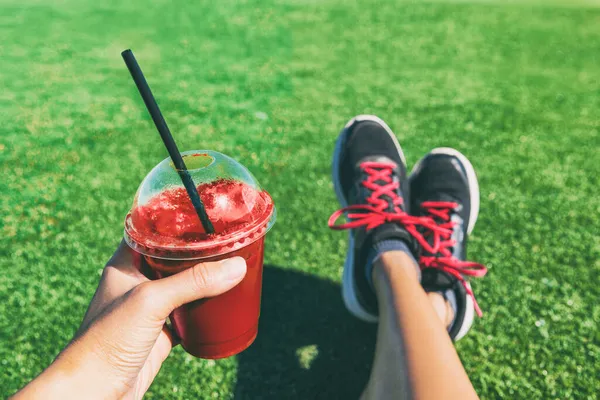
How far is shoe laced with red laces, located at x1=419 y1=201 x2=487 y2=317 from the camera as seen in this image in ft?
7.40

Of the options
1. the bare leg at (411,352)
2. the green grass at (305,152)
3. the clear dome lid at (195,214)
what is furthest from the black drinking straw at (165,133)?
the green grass at (305,152)

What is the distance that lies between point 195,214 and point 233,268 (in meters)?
0.17

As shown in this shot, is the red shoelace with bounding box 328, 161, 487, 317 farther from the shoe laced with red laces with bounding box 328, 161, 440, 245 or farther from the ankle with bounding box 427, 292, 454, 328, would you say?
the ankle with bounding box 427, 292, 454, 328

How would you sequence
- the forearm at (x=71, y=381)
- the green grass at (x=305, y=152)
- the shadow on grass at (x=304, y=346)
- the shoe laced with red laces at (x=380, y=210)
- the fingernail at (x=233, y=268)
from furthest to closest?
the shoe laced with red laces at (x=380, y=210) → the green grass at (x=305, y=152) → the shadow on grass at (x=304, y=346) → the fingernail at (x=233, y=268) → the forearm at (x=71, y=381)

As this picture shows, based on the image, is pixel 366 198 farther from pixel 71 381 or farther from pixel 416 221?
pixel 71 381

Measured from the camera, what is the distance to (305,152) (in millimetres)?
3531

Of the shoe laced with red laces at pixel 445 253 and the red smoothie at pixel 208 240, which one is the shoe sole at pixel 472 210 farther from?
the red smoothie at pixel 208 240

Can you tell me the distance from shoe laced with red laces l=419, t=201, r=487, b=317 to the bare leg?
1.02ft

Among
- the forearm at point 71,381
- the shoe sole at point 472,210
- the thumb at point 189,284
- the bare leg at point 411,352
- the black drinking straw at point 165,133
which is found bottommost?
the shoe sole at point 472,210

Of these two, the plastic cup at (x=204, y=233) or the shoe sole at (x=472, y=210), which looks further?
the shoe sole at (x=472, y=210)

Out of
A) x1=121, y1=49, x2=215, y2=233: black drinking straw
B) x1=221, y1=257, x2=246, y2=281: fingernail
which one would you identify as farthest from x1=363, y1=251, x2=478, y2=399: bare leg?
x1=121, y1=49, x2=215, y2=233: black drinking straw

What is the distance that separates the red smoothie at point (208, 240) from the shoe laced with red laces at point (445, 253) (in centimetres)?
115

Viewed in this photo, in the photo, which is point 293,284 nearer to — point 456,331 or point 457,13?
point 456,331

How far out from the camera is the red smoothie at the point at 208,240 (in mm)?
1245
